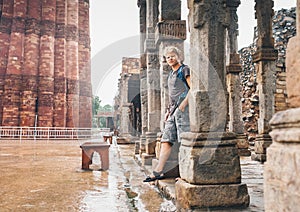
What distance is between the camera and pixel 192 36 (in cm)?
275

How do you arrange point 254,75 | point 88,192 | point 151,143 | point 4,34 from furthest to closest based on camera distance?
point 4,34 < point 254,75 < point 151,143 < point 88,192

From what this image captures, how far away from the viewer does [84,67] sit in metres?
23.5

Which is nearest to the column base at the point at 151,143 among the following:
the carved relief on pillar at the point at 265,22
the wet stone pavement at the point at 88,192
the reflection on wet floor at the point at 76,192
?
Result: the reflection on wet floor at the point at 76,192

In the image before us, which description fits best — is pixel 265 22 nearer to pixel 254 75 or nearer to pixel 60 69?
pixel 254 75

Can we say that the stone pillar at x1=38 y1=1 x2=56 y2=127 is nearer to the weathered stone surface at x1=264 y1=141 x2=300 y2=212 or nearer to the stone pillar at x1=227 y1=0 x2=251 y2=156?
the stone pillar at x1=227 y1=0 x2=251 y2=156

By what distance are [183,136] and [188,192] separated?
20.5 inches

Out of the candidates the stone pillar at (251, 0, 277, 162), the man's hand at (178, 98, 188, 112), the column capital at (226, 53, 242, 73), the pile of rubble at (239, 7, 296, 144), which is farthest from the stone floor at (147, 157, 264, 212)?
the pile of rubble at (239, 7, 296, 144)

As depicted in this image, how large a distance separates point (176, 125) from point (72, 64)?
750 inches

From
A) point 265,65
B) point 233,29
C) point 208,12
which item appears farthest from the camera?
point 233,29

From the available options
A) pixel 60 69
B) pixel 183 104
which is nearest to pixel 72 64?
pixel 60 69

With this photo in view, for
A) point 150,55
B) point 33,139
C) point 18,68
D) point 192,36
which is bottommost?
point 33,139

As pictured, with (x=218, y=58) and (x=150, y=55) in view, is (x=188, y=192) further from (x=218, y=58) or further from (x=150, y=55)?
(x=150, y=55)

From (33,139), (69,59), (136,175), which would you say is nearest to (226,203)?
(136,175)

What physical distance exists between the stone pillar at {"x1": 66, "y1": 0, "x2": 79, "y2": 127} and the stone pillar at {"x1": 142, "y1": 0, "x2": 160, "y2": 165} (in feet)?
50.7
